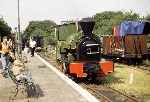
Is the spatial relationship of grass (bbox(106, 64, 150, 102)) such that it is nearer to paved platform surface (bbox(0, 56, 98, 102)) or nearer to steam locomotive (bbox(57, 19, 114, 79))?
steam locomotive (bbox(57, 19, 114, 79))

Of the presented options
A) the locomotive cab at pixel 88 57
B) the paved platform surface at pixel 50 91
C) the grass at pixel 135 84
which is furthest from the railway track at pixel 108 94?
the paved platform surface at pixel 50 91

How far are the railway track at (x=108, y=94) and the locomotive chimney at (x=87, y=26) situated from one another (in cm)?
240

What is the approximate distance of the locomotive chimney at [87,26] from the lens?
18234 mm

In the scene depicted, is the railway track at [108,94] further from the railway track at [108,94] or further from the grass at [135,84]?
the grass at [135,84]

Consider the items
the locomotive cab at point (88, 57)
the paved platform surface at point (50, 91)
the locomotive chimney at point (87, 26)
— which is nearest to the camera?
the paved platform surface at point (50, 91)

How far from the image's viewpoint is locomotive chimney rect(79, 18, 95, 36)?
Answer: 18234 mm

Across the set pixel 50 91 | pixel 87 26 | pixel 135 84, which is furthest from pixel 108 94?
pixel 87 26

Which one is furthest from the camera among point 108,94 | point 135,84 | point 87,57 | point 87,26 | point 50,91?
point 87,57

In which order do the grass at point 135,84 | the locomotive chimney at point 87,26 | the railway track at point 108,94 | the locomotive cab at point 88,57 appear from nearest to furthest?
the railway track at point 108,94
the grass at point 135,84
the locomotive cab at point 88,57
the locomotive chimney at point 87,26

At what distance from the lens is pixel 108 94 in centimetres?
1562

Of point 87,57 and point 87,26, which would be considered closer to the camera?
point 87,26

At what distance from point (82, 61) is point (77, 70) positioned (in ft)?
1.73

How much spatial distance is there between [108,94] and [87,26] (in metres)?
3.81

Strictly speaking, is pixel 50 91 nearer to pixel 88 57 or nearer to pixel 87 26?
pixel 88 57
